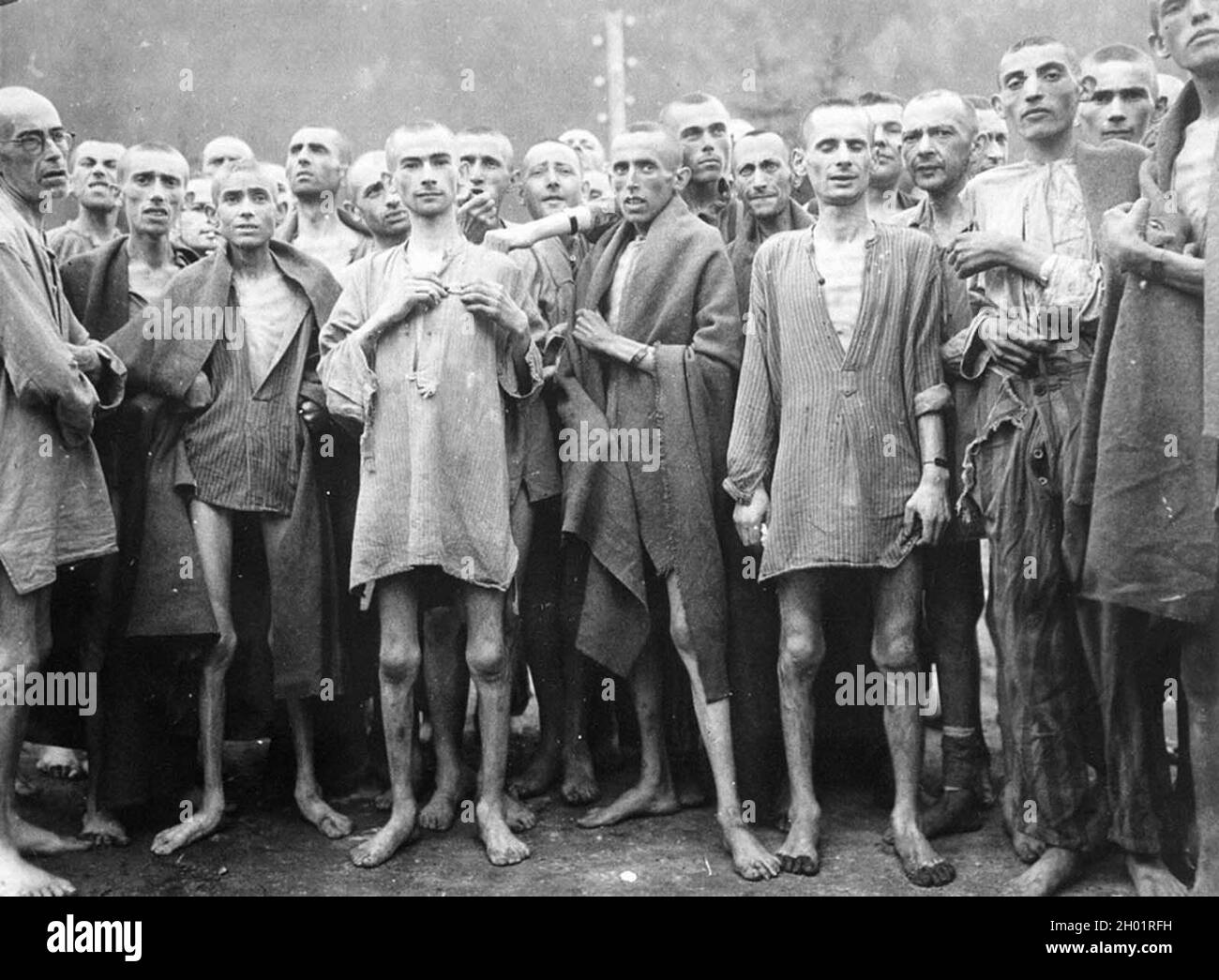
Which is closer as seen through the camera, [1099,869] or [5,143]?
[1099,869]

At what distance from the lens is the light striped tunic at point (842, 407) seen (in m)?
4.16

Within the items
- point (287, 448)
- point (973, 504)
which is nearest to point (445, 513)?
point (287, 448)

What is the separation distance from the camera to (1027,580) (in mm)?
4082

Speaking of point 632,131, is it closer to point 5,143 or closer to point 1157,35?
point 1157,35

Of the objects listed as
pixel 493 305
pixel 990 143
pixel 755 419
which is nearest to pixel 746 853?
pixel 755 419

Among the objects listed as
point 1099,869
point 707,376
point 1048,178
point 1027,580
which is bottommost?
point 1099,869

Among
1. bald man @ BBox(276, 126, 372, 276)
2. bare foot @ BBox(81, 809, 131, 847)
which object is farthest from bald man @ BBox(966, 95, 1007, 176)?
bare foot @ BBox(81, 809, 131, 847)

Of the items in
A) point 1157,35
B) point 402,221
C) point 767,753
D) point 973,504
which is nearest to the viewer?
point 1157,35

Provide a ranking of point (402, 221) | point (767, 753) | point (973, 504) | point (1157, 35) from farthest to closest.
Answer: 1. point (402, 221)
2. point (767, 753)
3. point (973, 504)
4. point (1157, 35)

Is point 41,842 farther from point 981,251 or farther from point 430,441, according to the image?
point 981,251

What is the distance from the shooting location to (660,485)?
15.1 ft

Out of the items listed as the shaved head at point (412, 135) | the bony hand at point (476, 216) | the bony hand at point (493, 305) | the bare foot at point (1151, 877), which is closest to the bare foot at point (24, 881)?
the bony hand at point (493, 305)

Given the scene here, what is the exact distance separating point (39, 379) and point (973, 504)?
9.88ft

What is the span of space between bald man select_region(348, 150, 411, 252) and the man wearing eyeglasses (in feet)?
4.46
